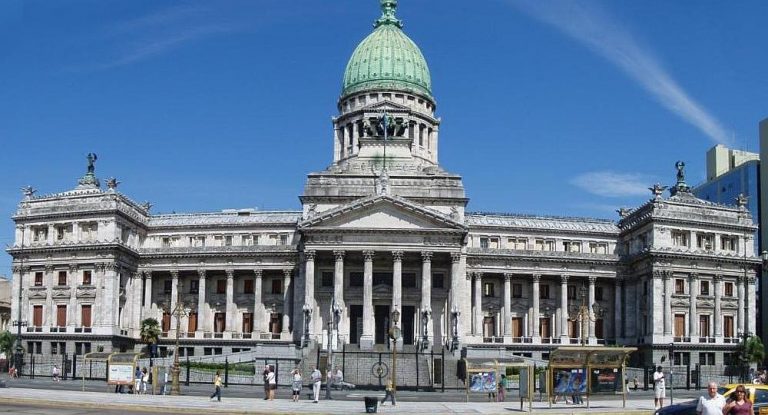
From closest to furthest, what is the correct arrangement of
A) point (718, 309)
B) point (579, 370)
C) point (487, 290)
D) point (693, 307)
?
point (579, 370)
point (693, 307)
point (718, 309)
point (487, 290)

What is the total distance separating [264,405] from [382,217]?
4460 centimetres

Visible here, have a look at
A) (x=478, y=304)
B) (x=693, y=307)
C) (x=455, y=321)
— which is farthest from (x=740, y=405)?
(x=693, y=307)

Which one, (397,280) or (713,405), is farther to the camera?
(397,280)

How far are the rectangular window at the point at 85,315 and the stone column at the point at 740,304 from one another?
69.0 m

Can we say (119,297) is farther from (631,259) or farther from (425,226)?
(631,259)

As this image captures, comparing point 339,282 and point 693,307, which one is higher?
point 339,282

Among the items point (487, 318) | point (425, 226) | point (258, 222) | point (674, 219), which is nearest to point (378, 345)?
point (425, 226)

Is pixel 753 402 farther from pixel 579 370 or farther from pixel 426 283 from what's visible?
pixel 426 283

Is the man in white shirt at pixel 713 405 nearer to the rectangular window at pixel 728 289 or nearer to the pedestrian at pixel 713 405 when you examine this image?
the pedestrian at pixel 713 405

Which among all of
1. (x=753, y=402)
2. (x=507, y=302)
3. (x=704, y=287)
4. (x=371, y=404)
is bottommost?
(x=371, y=404)

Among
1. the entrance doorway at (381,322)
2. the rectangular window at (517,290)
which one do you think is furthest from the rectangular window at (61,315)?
the rectangular window at (517,290)

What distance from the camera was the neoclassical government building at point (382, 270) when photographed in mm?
96188

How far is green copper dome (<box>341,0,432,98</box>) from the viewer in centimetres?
12950

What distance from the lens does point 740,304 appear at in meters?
107
